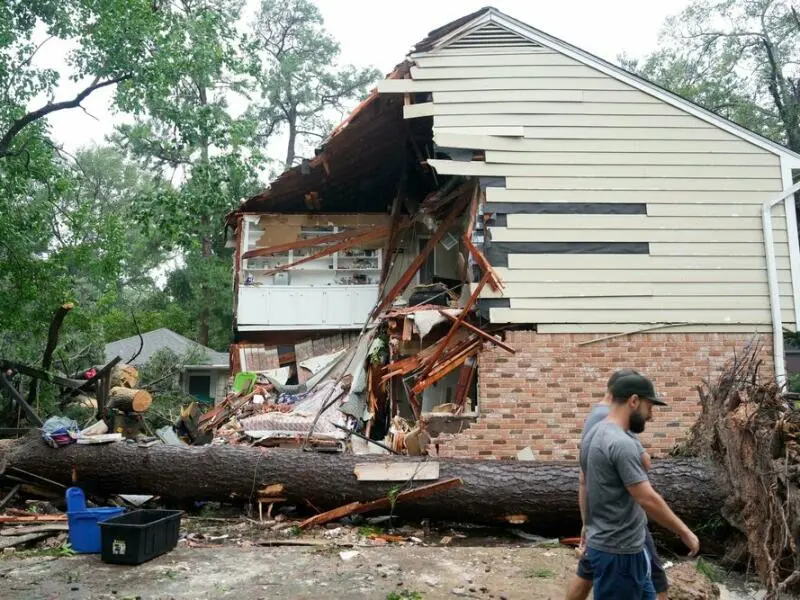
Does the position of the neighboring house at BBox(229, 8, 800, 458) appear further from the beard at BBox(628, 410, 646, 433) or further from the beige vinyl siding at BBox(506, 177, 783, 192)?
the beard at BBox(628, 410, 646, 433)

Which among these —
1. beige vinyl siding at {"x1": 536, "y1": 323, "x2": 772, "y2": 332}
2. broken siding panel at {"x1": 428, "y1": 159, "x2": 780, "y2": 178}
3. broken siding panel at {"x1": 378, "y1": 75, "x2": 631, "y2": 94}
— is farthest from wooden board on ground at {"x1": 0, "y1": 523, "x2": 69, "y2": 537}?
broken siding panel at {"x1": 378, "y1": 75, "x2": 631, "y2": 94}

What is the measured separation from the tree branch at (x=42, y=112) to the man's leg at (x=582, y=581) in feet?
41.3

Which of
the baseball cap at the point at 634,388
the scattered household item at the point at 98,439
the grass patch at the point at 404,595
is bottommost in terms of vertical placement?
the grass patch at the point at 404,595

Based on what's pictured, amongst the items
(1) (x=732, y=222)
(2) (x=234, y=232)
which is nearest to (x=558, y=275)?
(1) (x=732, y=222)

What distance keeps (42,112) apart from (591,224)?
34.1ft

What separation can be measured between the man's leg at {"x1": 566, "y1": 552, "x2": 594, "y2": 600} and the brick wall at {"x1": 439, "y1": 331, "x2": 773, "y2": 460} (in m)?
5.57

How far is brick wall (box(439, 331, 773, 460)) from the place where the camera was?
375 inches

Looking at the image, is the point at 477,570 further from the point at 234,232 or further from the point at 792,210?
the point at 234,232

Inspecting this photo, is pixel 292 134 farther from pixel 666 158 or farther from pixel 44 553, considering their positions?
pixel 44 553

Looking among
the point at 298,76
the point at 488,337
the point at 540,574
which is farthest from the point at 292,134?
the point at 540,574

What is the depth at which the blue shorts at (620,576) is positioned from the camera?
3.42 m

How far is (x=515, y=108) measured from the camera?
10.4m

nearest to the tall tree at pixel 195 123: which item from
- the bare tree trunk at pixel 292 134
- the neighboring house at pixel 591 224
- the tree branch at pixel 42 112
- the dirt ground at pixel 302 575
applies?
the tree branch at pixel 42 112

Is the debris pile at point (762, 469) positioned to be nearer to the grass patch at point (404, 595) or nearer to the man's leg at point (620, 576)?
the man's leg at point (620, 576)
